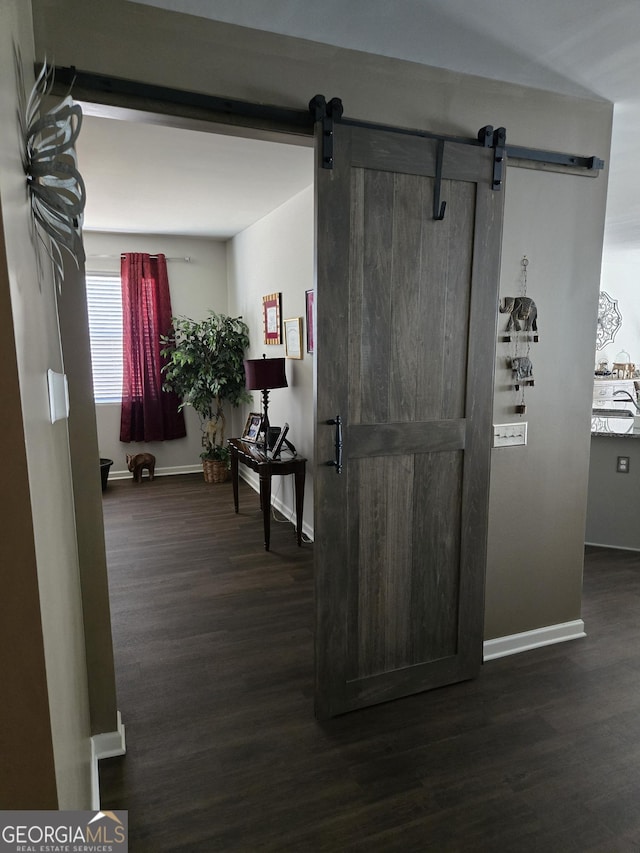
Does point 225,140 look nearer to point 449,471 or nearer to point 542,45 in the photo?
point 542,45

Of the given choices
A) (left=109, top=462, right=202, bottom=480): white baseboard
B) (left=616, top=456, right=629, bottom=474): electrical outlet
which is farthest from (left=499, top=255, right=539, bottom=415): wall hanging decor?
(left=109, top=462, right=202, bottom=480): white baseboard

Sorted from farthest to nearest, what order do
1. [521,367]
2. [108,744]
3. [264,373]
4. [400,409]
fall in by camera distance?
1. [264,373]
2. [521,367]
3. [400,409]
4. [108,744]

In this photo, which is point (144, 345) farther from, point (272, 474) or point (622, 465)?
point (622, 465)

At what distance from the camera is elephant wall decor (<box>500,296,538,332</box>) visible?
7.98 feet

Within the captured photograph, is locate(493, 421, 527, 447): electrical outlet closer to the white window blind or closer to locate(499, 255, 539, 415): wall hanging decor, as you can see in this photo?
locate(499, 255, 539, 415): wall hanging decor

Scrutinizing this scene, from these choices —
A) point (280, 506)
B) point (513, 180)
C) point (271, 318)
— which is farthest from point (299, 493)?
point (513, 180)

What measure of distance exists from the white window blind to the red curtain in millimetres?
103

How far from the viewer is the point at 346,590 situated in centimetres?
216

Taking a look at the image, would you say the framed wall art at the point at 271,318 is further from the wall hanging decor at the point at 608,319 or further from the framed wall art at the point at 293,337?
the wall hanging decor at the point at 608,319

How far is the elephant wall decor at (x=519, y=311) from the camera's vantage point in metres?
2.43

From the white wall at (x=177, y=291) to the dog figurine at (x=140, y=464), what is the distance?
0.18 meters

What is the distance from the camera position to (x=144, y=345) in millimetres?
5879

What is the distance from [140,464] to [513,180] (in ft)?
15.7

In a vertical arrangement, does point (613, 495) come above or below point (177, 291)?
below
